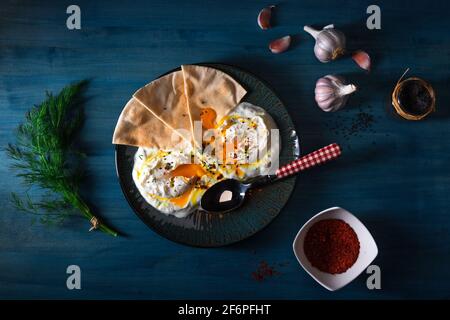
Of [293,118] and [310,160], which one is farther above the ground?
[293,118]

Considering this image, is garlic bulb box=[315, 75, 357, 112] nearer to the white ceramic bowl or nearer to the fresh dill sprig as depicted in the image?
the white ceramic bowl

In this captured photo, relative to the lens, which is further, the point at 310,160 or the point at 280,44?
the point at 280,44

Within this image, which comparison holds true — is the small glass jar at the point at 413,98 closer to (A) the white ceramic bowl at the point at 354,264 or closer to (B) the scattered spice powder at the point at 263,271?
(A) the white ceramic bowl at the point at 354,264

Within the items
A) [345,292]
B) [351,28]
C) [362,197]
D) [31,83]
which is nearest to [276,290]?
[345,292]

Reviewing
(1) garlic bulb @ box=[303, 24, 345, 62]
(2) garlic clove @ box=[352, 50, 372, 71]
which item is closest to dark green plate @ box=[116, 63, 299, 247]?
(1) garlic bulb @ box=[303, 24, 345, 62]

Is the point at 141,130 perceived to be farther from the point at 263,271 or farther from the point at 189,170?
the point at 263,271

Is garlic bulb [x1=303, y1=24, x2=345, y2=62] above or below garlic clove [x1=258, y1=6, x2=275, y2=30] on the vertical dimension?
below

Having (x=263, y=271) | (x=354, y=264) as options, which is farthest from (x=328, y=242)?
(x=263, y=271)
